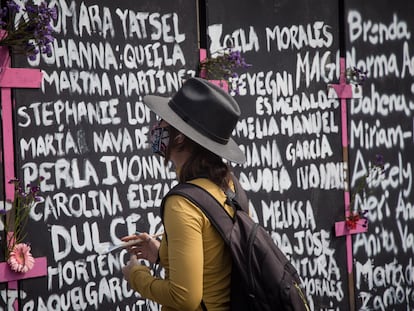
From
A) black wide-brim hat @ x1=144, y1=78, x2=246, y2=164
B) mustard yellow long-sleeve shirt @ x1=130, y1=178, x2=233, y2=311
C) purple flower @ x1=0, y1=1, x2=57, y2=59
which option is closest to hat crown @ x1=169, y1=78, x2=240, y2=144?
black wide-brim hat @ x1=144, y1=78, x2=246, y2=164

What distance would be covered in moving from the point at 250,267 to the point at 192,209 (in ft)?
1.12

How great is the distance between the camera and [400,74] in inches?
246

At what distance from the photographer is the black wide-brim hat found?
290 cm

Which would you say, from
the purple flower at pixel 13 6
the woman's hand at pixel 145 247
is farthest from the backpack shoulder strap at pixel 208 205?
the purple flower at pixel 13 6

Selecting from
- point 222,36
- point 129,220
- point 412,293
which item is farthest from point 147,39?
point 412,293

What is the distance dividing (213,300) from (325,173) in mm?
2967

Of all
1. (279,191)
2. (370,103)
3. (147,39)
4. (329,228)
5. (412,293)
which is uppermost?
(147,39)

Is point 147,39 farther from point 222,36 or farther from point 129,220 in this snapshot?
point 129,220

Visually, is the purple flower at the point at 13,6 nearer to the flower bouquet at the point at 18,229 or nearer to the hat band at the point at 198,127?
the flower bouquet at the point at 18,229

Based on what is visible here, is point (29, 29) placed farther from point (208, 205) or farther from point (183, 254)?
point (183, 254)

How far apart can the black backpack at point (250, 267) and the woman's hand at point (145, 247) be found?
1.42 feet

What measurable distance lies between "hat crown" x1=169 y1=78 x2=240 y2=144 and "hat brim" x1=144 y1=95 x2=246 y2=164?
0.08ft

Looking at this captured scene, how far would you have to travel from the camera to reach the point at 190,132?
9.37 feet

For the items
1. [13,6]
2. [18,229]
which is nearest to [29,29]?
[13,6]
